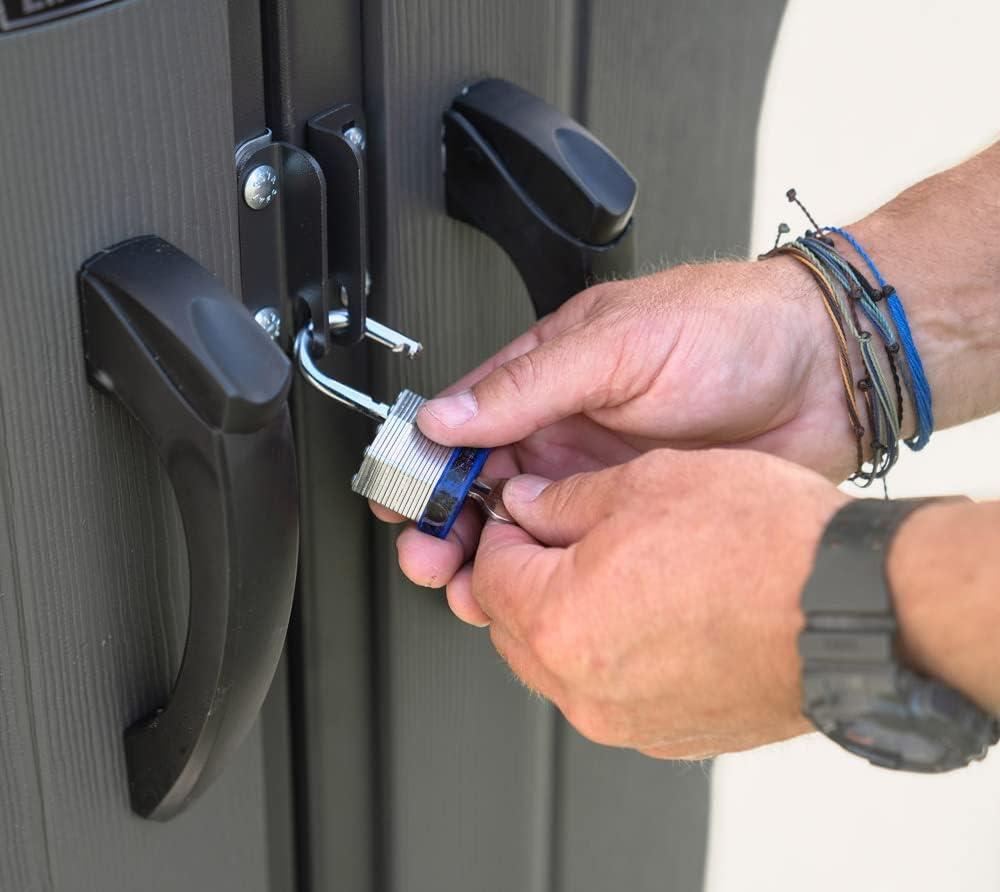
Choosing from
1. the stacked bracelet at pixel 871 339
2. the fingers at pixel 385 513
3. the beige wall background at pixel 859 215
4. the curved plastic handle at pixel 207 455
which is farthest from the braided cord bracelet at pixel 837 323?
the curved plastic handle at pixel 207 455

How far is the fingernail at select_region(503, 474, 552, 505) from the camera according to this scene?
32.1 inches

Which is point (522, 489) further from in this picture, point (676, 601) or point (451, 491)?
point (676, 601)

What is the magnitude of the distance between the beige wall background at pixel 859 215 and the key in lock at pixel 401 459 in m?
0.48

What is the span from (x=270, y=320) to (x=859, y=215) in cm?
81

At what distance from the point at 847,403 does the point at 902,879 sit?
3.24 feet

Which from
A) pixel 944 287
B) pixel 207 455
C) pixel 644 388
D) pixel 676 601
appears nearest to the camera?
pixel 207 455

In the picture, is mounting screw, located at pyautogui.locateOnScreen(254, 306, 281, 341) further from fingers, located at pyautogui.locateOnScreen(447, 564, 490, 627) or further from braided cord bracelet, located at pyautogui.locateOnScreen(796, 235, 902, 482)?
braided cord bracelet, located at pyautogui.locateOnScreen(796, 235, 902, 482)

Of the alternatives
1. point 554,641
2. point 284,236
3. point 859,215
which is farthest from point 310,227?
point 859,215

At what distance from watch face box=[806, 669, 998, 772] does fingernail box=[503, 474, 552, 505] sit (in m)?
→ 0.22

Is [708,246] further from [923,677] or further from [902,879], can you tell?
[902,879]

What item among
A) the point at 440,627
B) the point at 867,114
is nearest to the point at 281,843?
the point at 440,627

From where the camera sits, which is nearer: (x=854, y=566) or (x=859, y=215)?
(x=854, y=566)

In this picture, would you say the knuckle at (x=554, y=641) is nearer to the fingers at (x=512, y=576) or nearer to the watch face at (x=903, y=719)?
the fingers at (x=512, y=576)

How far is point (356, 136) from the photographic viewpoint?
0.72 m
